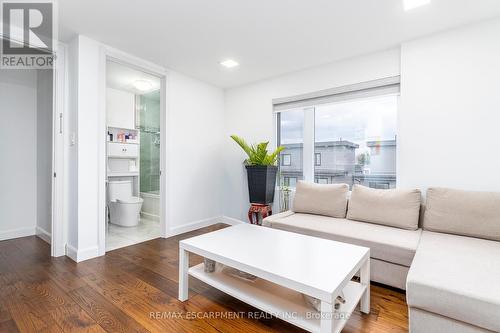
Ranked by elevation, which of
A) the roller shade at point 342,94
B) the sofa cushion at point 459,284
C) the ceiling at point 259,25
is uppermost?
the ceiling at point 259,25

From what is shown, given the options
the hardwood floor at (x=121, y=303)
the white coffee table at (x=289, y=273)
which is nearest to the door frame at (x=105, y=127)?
the hardwood floor at (x=121, y=303)

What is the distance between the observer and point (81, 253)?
2.55 meters

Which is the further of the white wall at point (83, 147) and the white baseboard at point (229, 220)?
the white baseboard at point (229, 220)

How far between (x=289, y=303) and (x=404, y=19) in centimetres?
252

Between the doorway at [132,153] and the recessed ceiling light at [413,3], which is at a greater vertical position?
the recessed ceiling light at [413,3]

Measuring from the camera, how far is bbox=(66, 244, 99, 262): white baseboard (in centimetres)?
254

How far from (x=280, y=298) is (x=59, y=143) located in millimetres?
2735

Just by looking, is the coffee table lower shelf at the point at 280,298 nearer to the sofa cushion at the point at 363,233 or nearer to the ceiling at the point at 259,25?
the sofa cushion at the point at 363,233

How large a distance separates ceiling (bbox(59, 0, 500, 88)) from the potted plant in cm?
120

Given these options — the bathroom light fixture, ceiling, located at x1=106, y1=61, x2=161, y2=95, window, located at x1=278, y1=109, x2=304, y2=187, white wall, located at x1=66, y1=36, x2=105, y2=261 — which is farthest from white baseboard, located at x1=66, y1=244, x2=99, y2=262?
the bathroom light fixture

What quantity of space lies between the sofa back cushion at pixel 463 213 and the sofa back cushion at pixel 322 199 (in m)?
0.80

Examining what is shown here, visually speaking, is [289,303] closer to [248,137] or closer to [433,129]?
[433,129]

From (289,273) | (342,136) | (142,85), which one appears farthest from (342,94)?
(142,85)

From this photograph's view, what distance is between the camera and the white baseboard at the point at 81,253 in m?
2.54
